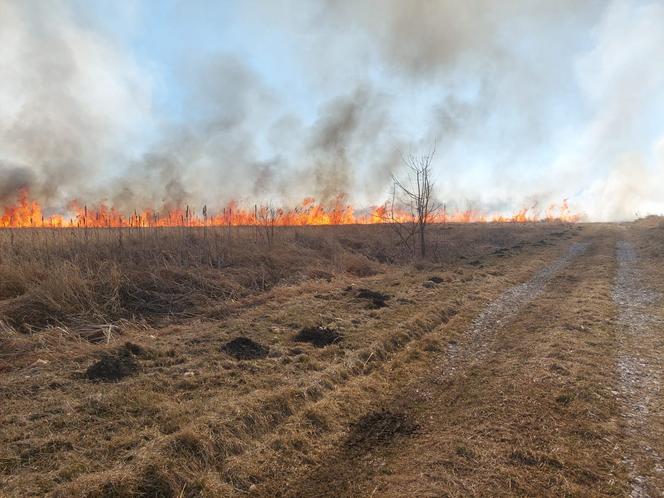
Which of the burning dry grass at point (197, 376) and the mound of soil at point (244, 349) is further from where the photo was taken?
the mound of soil at point (244, 349)

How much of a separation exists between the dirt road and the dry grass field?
29mm

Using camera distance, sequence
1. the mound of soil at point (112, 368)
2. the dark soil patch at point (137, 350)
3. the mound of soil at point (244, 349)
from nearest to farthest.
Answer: the mound of soil at point (112, 368) → the dark soil patch at point (137, 350) → the mound of soil at point (244, 349)

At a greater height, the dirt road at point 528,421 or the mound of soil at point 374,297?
the mound of soil at point 374,297

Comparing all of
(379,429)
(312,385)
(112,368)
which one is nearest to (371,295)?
(312,385)

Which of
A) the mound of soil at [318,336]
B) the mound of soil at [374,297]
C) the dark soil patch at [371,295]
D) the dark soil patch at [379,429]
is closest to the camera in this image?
the dark soil patch at [379,429]

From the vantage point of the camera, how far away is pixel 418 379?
7086mm

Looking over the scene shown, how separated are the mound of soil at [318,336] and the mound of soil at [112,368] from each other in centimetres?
336

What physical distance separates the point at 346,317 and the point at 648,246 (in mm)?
25655

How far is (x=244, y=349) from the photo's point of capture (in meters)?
8.01

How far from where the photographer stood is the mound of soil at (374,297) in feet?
39.4

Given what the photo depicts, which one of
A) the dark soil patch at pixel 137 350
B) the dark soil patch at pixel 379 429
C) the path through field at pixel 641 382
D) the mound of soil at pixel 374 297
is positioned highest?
the mound of soil at pixel 374 297

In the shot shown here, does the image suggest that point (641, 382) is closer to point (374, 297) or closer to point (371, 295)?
point (374, 297)

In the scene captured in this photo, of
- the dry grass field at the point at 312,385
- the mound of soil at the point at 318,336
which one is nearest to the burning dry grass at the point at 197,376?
the dry grass field at the point at 312,385

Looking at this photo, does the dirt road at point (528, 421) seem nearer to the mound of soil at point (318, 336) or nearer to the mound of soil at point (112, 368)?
the mound of soil at point (318, 336)
